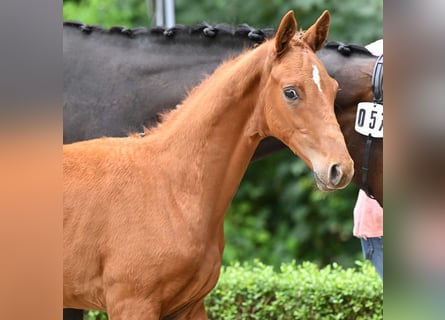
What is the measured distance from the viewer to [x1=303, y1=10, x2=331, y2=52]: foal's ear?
236 cm

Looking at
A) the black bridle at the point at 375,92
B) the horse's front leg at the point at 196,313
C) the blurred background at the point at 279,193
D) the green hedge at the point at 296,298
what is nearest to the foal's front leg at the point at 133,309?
the horse's front leg at the point at 196,313

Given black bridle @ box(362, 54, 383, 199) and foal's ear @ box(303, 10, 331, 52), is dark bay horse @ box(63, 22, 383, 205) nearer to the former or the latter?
black bridle @ box(362, 54, 383, 199)

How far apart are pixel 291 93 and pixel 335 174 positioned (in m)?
0.27

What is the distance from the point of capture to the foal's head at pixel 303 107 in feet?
7.14

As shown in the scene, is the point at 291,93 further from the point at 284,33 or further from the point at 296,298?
the point at 296,298

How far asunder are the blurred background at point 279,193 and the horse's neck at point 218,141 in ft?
13.0

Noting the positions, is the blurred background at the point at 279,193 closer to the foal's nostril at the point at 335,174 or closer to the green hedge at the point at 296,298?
the green hedge at the point at 296,298

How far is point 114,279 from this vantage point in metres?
2.34

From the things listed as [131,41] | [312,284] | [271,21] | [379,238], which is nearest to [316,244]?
[271,21]

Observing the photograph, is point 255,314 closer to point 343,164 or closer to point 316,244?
point 343,164

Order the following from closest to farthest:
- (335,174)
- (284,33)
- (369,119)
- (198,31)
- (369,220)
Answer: (335,174) → (284,33) → (369,119) → (198,31) → (369,220)

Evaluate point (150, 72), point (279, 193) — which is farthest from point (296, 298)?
point (279, 193)

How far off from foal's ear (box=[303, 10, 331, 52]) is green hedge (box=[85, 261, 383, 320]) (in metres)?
1.97

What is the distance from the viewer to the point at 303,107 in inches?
88.1
